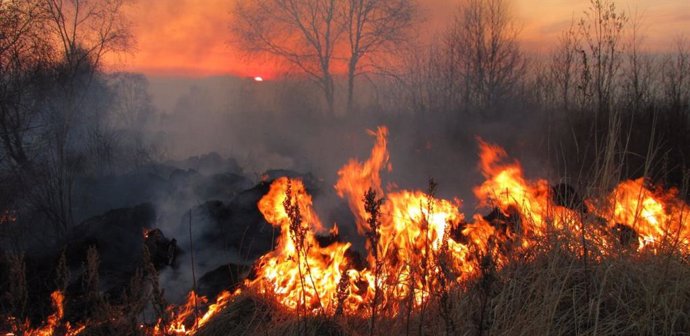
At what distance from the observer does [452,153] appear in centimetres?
1296

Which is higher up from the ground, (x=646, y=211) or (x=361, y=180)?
(x=361, y=180)

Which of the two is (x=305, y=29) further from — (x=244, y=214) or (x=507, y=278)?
(x=507, y=278)

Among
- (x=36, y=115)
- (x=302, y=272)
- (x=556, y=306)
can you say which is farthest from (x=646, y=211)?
(x=36, y=115)

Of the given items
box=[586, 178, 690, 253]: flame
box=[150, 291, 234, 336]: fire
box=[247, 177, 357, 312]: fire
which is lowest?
box=[150, 291, 234, 336]: fire

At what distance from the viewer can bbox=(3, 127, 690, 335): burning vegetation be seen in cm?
286

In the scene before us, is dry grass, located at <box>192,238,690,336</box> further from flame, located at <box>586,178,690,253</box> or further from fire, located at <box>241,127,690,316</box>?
flame, located at <box>586,178,690,253</box>

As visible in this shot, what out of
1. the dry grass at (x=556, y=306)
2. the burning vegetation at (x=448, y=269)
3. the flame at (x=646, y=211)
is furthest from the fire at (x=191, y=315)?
the flame at (x=646, y=211)

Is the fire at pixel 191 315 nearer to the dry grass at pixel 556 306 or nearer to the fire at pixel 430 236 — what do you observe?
the dry grass at pixel 556 306

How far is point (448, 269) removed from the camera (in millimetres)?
2875

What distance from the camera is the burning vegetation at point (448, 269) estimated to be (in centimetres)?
286

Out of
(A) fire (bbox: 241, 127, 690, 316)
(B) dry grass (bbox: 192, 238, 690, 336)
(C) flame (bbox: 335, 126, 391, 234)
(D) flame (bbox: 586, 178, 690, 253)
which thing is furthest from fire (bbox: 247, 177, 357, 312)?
(D) flame (bbox: 586, 178, 690, 253)

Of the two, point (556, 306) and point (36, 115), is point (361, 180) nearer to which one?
point (556, 306)

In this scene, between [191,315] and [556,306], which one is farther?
[191,315]

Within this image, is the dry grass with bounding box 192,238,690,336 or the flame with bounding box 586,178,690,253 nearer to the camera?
the dry grass with bounding box 192,238,690,336
